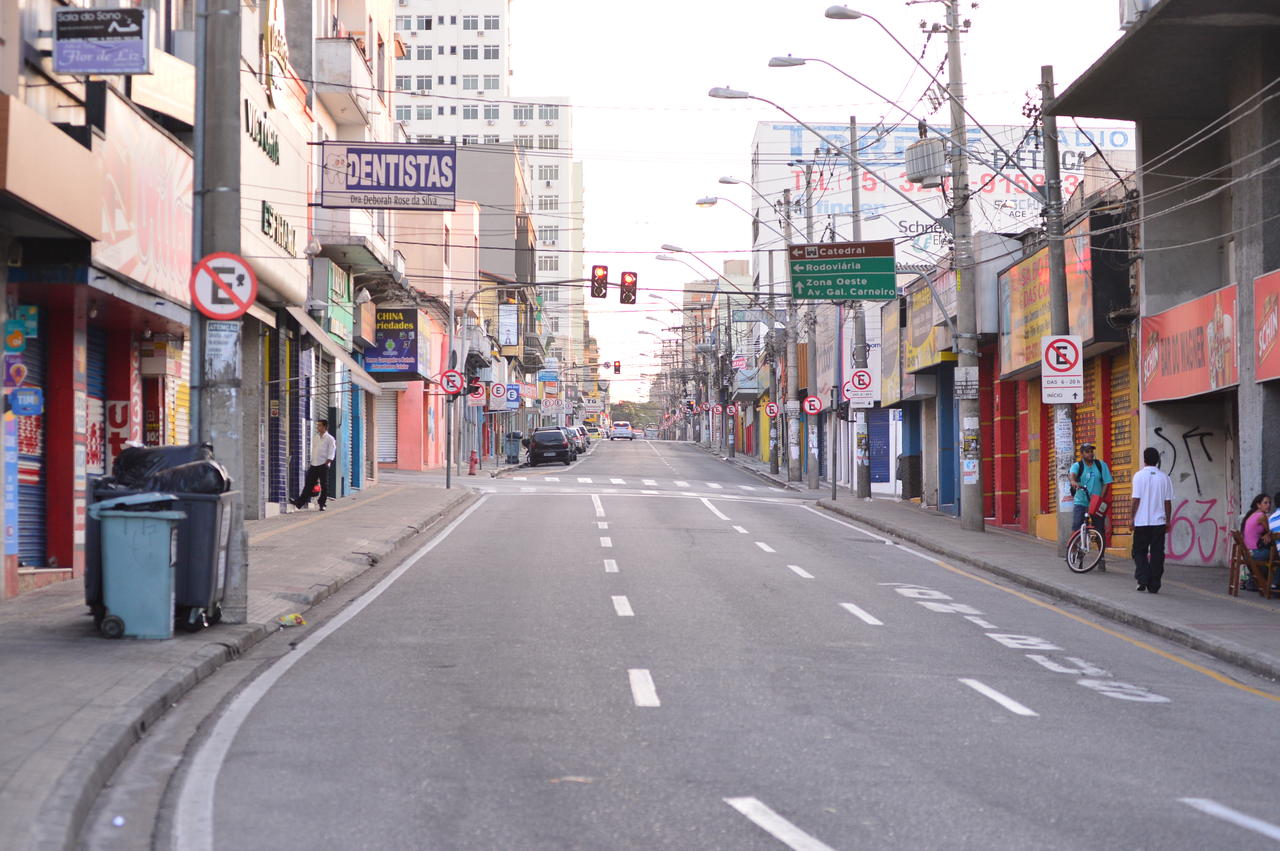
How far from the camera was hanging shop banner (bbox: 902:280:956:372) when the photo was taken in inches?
1366

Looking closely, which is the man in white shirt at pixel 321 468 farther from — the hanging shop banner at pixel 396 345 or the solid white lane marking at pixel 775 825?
the solid white lane marking at pixel 775 825

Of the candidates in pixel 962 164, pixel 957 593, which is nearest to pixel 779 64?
pixel 962 164

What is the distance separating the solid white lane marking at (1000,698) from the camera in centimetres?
1007

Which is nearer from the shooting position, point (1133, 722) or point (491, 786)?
point (491, 786)

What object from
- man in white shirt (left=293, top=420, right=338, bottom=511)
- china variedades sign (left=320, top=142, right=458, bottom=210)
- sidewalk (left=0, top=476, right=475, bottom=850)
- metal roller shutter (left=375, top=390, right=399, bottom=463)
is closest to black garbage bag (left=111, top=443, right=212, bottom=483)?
sidewalk (left=0, top=476, right=475, bottom=850)

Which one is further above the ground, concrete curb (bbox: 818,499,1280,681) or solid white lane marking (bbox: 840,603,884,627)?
solid white lane marking (bbox: 840,603,884,627)

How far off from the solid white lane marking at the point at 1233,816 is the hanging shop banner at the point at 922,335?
25904 millimetres

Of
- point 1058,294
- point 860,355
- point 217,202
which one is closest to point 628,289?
point 860,355

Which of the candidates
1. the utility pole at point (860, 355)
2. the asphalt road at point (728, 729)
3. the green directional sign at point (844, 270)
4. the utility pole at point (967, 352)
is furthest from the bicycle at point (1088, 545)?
the utility pole at point (860, 355)

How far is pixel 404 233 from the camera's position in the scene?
59.4m

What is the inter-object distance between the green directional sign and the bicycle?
520 inches

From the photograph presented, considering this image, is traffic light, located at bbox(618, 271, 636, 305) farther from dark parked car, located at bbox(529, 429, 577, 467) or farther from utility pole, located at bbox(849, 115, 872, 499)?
dark parked car, located at bbox(529, 429, 577, 467)

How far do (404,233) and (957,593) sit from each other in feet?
145

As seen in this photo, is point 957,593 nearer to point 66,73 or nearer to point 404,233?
point 66,73
